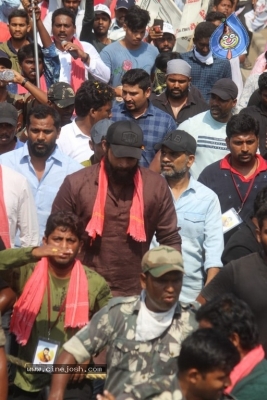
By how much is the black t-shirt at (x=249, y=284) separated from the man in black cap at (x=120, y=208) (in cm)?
100

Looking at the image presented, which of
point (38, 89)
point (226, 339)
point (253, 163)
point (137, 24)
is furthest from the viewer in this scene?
point (137, 24)

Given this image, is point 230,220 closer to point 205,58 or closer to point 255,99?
point 255,99

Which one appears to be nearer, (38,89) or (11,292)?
(11,292)

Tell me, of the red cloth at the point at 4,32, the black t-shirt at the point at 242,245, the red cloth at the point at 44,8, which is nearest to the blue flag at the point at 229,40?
the red cloth at the point at 4,32

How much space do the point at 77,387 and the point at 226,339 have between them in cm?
185

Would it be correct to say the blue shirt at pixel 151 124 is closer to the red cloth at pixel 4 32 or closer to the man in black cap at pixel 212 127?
the man in black cap at pixel 212 127

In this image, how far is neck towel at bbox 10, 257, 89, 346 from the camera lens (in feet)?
22.7

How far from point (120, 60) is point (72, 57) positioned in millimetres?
632

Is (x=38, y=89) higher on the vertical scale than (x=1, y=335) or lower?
lower

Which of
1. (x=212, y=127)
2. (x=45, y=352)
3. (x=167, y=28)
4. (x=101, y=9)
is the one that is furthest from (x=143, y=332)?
(x=101, y=9)

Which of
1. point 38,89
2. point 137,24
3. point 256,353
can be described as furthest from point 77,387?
point 137,24

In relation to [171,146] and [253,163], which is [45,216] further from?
[253,163]

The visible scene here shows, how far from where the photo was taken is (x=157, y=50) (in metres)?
12.8

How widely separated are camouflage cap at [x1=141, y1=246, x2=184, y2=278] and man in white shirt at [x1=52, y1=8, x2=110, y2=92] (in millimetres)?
5856
